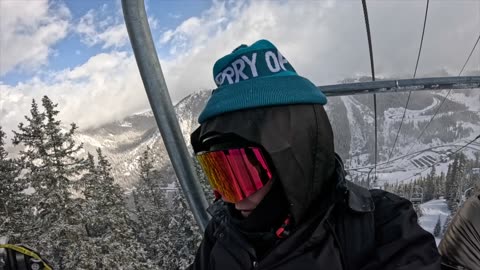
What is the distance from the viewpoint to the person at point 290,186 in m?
1.24

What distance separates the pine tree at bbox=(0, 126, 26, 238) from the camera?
57.2ft

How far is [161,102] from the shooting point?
64.8 inches

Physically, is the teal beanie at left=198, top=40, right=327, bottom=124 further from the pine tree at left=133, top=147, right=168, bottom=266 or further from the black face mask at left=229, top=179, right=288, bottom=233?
the pine tree at left=133, top=147, right=168, bottom=266

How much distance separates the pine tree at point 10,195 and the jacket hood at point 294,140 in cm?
1925

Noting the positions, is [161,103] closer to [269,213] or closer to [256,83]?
[256,83]

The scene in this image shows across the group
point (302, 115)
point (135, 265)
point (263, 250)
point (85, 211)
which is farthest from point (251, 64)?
point (135, 265)

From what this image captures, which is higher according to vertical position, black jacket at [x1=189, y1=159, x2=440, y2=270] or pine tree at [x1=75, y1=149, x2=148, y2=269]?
black jacket at [x1=189, y1=159, x2=440, y2=270]

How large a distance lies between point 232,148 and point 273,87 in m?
0.30

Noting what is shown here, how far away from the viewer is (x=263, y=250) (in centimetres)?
154

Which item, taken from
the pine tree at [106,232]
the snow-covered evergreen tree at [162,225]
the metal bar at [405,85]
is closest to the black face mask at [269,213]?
the metal bar at [405,85]

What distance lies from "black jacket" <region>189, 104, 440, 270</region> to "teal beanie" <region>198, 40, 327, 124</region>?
4 cm

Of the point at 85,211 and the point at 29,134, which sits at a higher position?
the point at 29,134

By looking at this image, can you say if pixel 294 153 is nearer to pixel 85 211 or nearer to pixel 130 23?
pixel 130 23

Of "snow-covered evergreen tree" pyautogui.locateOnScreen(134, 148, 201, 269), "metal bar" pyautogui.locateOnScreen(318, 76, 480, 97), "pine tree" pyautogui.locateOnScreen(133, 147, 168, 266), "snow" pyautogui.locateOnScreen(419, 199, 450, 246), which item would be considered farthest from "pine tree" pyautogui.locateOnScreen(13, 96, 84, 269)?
"snow" pyautogui.locateOnScreen(419, 199, 450, 246)
